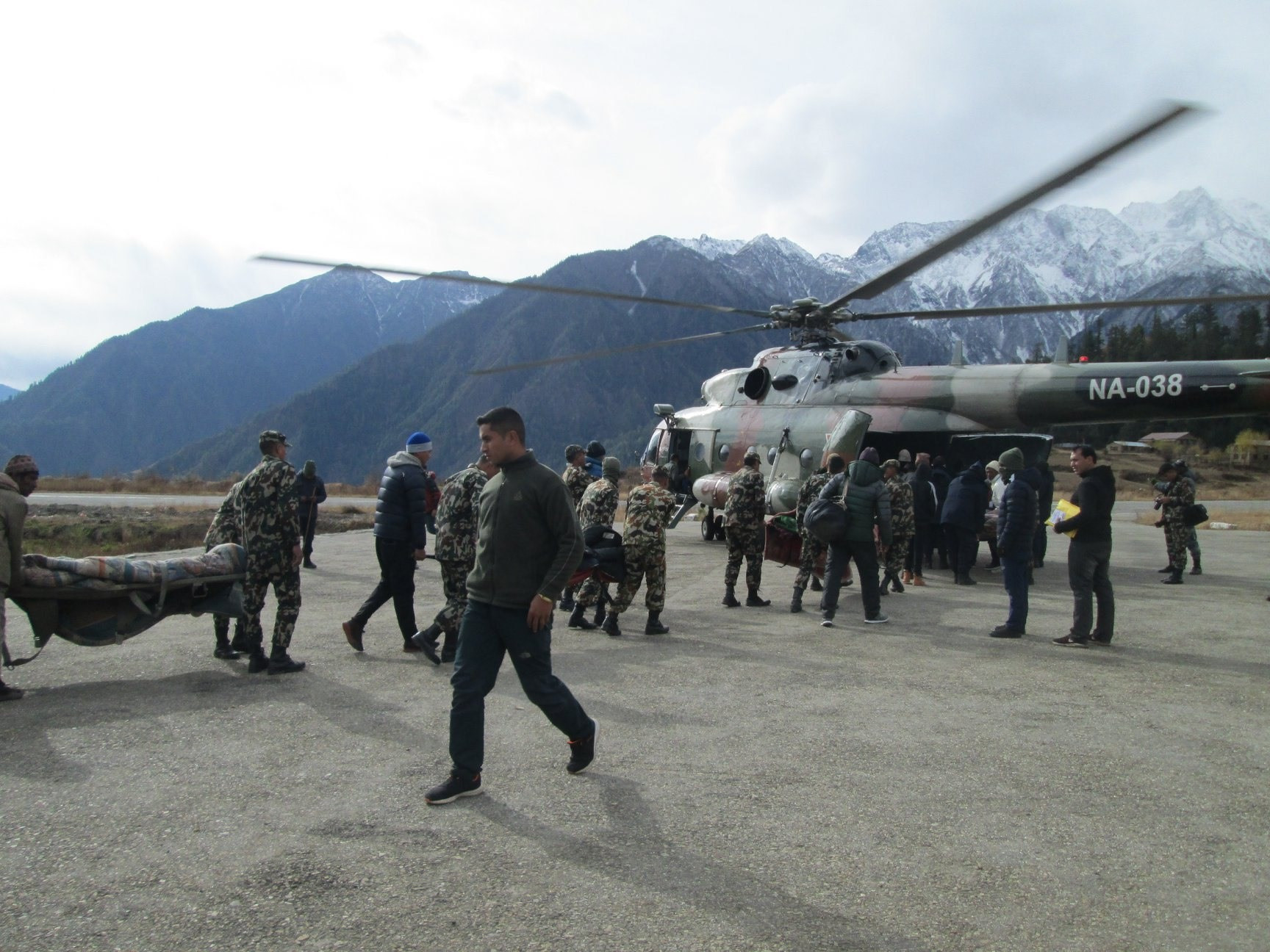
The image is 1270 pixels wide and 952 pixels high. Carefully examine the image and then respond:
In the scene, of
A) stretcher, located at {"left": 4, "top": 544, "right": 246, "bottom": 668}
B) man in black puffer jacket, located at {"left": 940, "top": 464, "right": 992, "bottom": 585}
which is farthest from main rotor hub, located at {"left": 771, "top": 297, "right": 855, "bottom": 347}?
stretcher, located at {"left": 4, "top": 544, "right": 246, "bottom": 668}

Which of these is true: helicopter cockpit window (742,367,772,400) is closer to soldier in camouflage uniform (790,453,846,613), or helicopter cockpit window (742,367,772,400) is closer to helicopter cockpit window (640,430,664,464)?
helicopter cockpit window (640,430,664,464)

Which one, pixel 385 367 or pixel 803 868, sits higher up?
pixel 385 367

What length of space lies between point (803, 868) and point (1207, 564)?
13008mm

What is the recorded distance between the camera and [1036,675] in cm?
627

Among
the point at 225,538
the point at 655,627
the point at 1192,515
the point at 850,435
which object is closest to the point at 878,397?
the point at 850,435

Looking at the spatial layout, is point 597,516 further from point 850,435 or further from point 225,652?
point 850,435

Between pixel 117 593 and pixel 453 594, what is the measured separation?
235 centimetres

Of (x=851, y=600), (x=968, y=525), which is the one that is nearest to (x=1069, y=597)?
(x=968, y=525)

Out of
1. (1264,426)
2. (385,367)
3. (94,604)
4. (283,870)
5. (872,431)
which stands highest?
(385,367)

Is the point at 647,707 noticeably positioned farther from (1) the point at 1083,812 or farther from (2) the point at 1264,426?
(2) the point at 1264,426

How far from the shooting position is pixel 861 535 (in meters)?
8.00

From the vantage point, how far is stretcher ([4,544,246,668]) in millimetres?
5801

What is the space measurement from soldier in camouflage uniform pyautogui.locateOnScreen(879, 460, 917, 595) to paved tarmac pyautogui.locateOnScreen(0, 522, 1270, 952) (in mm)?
3147

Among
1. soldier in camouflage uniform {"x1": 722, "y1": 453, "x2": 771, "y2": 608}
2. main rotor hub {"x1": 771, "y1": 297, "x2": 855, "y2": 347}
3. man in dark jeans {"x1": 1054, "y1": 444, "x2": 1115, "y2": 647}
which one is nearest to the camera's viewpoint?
man in dark jeans {"x1": 1054, "y1": 444, "x2": 1115, "y2": 647}
